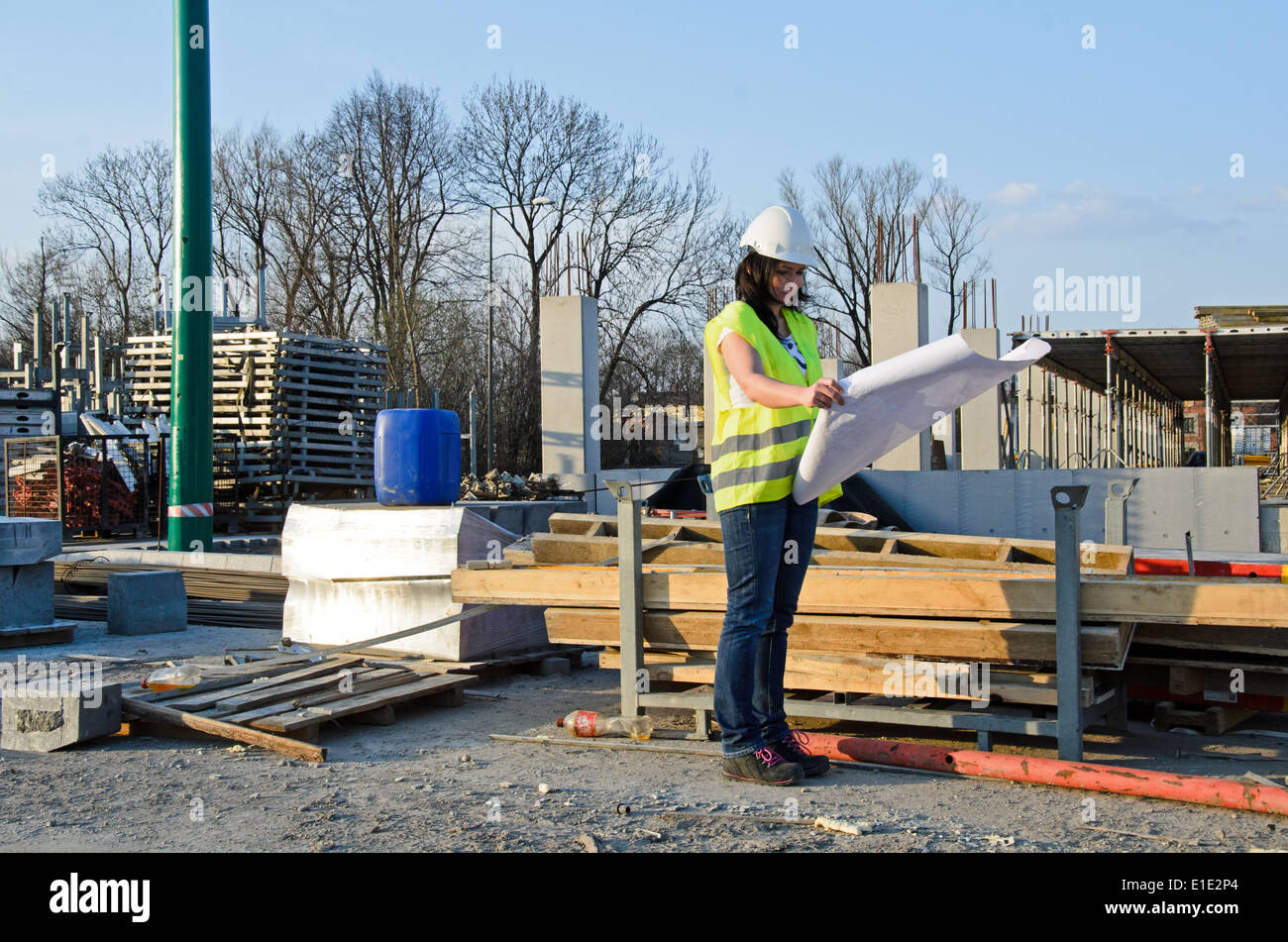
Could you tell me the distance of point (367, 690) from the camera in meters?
5.87

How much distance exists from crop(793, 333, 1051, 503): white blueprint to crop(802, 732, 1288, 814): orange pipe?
1.23 m

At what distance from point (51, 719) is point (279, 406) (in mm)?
16716

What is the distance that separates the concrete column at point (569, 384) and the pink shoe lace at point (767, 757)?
13819 mm

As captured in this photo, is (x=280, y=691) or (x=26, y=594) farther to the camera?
(x=26, y=594)

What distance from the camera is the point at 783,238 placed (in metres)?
4.29

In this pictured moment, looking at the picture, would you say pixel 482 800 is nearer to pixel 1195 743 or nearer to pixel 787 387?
pixel 787 387

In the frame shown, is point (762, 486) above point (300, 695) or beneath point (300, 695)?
above

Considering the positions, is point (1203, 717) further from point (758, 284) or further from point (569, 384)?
point (569, 384)

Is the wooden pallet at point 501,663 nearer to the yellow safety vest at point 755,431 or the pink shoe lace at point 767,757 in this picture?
the pink shoe lace at point 767,757

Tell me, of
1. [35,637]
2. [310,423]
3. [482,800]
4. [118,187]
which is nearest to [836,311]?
[118,187]

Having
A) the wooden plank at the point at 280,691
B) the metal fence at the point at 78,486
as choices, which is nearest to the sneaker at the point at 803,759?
the wooden plank at the point at 280,691

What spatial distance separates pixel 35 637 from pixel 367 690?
3.99 metres

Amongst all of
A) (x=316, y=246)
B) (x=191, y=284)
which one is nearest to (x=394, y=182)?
(x=316, y=246)

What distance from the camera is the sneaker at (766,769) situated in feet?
14.3
